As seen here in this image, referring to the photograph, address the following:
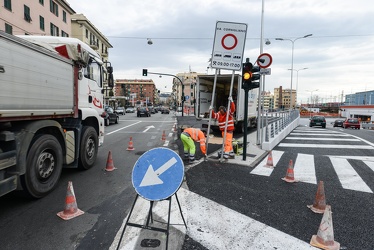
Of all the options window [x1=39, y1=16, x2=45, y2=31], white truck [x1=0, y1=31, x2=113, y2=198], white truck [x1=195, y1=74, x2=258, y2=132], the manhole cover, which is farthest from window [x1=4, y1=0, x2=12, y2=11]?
the manhole cover

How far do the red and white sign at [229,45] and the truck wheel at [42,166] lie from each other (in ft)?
14.6

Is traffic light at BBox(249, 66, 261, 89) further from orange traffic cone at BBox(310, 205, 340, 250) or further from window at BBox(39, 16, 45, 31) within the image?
window at BBox(39, 16, 45, 31)

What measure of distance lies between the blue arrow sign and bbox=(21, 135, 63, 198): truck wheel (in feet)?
7.50

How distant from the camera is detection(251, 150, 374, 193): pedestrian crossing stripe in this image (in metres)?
5.37

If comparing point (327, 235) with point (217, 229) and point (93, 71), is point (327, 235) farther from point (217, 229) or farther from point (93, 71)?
point (93, 71)

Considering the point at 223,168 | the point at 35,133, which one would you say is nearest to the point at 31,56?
the point at 35,133

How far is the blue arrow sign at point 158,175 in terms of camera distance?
9.07ft

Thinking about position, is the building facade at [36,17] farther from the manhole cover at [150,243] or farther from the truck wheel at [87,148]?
the manhole cover at [150,243]

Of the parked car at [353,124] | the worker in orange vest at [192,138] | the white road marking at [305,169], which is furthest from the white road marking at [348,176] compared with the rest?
the parked car at [353,124]

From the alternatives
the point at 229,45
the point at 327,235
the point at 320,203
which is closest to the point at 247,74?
the point at 229,45

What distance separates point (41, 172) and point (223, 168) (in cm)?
413

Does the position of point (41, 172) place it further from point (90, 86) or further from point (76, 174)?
point (90, 86)

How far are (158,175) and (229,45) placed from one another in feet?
15.9

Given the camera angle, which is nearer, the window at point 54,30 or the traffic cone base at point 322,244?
the traffic cone base at point 322,244
